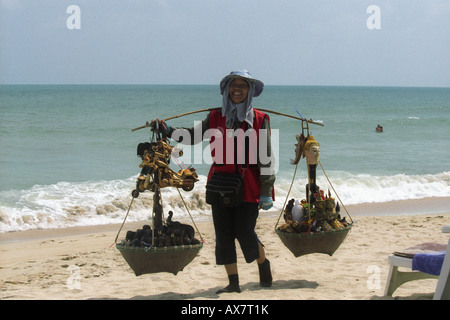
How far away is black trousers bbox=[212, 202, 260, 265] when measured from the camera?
3971 millimetres

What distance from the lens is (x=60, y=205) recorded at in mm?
8789

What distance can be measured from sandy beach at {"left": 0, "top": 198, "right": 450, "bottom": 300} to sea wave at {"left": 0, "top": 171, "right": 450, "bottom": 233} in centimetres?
59

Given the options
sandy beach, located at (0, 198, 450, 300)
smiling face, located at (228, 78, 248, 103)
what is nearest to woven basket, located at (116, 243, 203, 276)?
sandy beach, located at (0, 198, 450, 300)

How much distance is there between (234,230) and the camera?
4055 millimetres

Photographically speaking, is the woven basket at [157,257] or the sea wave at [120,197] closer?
the woven basket at [157,257]

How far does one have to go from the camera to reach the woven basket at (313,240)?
4.42 meters

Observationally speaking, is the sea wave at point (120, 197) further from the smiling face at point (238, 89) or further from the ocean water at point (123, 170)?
the smiling face at point (238, 89)

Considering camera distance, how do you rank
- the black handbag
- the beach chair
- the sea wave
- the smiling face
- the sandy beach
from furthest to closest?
the sea wave
the sandy beach
the smiling face
the black handbag
the beach chair

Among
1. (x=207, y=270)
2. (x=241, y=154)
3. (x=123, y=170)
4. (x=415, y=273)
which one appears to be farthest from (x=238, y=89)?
(x=123, y=170)

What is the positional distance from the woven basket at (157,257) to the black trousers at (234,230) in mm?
180

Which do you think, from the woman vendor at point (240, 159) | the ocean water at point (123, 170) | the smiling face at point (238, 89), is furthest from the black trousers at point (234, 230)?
the ocean water at point (123, 170)

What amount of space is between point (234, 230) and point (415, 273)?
1.23 meters

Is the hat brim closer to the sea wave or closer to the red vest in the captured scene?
the red vest

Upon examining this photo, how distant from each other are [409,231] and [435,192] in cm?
427
